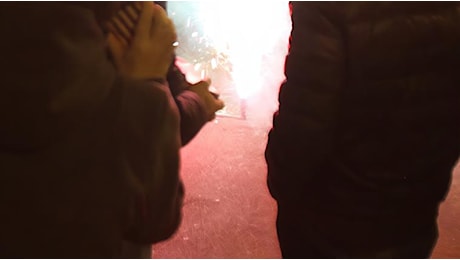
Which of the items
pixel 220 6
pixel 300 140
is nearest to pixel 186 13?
pixel 220 6

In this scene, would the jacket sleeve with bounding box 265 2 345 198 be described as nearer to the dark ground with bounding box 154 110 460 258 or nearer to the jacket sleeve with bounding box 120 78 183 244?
the jacket sleeve with bounding box 120 78 183 244

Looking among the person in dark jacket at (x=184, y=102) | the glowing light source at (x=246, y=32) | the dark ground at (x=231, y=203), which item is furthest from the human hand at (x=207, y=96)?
the glowing light source at (x=246, y=32)

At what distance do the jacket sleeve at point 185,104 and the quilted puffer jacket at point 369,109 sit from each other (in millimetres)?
210

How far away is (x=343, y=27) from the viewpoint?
87 centimetres

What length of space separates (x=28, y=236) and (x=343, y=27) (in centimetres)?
62

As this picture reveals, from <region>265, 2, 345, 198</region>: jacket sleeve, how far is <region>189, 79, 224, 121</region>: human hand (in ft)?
0.53

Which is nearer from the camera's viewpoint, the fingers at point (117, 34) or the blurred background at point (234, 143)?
the fingers at point (117, 34)

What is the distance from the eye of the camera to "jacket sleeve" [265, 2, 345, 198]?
0.89 meters

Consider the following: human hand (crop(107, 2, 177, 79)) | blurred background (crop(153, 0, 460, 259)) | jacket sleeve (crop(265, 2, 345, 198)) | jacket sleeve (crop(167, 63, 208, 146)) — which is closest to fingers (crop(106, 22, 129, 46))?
human hand (crop(107, 2, 177, 79))

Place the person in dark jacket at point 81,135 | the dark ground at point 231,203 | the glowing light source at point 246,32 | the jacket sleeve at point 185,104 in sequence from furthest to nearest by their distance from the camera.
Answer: the glowing light source at point 246,32 → the dark ground at point 231,203 → the jacket sleeve at point 185,104 → the person in dark jacket at point 81,135

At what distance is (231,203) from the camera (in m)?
2.12

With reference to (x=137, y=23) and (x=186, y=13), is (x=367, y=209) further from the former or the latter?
(x=186, y=13)

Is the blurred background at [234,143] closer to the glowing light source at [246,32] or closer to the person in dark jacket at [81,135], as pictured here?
the glowing light source at [246,32]

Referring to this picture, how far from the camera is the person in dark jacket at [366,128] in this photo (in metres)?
0.89
